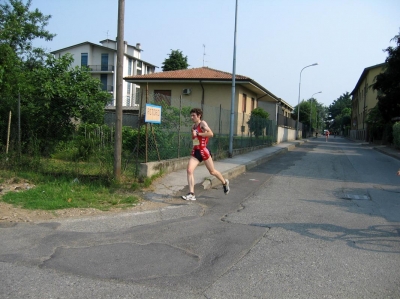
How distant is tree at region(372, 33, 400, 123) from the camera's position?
2773cm

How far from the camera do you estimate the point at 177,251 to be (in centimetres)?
446

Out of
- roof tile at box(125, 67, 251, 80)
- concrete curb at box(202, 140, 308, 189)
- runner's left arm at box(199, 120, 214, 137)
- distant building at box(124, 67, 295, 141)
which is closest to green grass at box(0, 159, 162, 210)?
concrete curb at box(202, 140, 308, 189)

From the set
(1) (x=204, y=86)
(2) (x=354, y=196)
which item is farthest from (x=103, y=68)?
(2) (x=354, y=196)

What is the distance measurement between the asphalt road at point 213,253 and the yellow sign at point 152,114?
2245 millimetres

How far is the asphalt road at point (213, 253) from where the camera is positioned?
3.45 metres

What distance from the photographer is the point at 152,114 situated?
332 inches

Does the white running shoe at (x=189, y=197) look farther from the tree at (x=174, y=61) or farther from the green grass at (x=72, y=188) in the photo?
the tree at (x=174, y=61)

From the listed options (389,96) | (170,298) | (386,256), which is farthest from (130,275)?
(389,96)

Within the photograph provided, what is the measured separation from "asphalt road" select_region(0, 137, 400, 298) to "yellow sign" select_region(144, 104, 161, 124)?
7.37 feet

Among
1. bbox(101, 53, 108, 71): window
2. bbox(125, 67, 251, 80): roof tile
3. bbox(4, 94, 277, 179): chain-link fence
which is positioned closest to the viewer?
bbox(4, 94, 277, 179): chain-link fence

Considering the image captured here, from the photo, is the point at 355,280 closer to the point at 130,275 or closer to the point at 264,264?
the point at 264,264

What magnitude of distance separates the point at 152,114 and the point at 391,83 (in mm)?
25836

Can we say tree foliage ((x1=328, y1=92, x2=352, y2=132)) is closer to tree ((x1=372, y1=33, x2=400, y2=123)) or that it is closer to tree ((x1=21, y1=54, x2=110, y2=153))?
tree ((x1=372, y1=33, x2=400, y2=123))

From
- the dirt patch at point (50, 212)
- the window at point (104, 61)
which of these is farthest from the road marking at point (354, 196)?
the window at point (104, 61)
